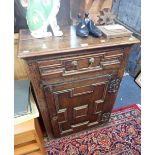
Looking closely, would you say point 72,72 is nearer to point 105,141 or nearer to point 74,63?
point 74,63

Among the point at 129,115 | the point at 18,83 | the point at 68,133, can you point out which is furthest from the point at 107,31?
the point at 129,115

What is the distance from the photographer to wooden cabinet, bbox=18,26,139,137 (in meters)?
0.91

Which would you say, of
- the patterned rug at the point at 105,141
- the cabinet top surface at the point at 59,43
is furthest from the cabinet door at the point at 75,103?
the cabinet top surface at the point at 59,43

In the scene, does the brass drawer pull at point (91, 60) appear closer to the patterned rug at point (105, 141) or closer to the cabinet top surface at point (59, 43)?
the cabinet top surface at point (59, 43)

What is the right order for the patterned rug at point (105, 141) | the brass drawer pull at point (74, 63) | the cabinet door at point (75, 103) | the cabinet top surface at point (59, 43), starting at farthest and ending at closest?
the patterned rug at point (105, 141), the cabinet door at point (75, 103), the brass drawer pull at point (74, 63), the cabinet top surface at point (59, 43)

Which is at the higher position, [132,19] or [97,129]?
[132,19]

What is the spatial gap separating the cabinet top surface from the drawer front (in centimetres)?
7

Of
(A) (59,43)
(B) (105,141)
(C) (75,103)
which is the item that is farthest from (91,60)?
(B) (105,141)

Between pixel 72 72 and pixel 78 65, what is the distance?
6 centimetres

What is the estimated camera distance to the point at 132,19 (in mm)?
1947

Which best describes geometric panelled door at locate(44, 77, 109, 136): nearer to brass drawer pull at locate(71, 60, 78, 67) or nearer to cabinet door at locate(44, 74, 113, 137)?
cabinet door at locate(44, 74, 113, 137)

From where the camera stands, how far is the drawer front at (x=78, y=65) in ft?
3.08
